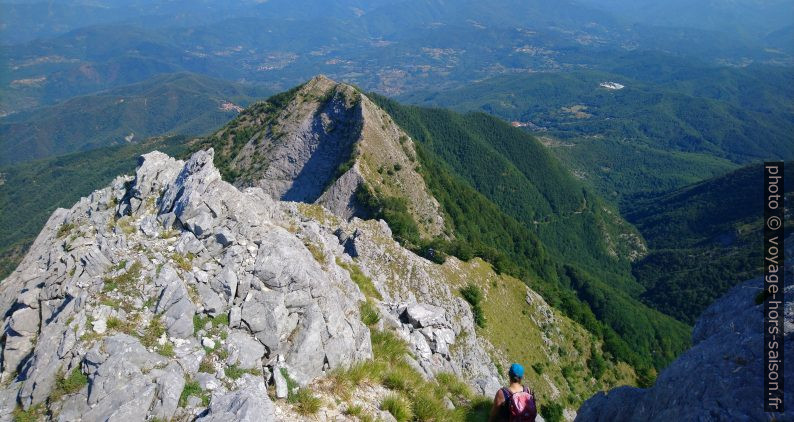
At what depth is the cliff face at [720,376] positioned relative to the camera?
1074cm

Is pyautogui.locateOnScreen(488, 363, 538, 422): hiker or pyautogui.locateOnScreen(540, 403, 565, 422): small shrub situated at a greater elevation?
pyautogui.locateOnScreen(488, 363, 538, 422): hiker

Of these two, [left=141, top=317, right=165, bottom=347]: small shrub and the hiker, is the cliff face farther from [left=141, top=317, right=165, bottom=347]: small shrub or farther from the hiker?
[left=141, top=317, right=165, bottom=347]: small shrub

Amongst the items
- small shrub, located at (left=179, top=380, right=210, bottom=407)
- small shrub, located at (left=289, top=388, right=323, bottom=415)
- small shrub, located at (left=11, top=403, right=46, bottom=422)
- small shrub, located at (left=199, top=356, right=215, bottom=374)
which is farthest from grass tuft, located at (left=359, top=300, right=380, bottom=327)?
small shrub, located at (left=11, top=403, right=46, bottom=422)

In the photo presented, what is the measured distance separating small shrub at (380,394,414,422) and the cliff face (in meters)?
7.26

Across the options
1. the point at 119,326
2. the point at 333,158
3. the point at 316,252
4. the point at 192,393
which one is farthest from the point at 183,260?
the point at 333,158

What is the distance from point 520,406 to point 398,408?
4.20 m

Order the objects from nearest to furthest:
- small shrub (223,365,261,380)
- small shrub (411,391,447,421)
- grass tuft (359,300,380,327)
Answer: small shrub (223,365,261,380) < small shrub (411,391,447,421) < grass tuft (359,300,380,327)

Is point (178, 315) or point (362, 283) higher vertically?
point (178, 315)

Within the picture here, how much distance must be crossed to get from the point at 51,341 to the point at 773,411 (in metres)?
20.7

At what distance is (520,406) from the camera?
13.3 m

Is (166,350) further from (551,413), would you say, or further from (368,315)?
(551,413)

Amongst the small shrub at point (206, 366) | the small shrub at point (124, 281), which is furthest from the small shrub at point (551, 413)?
the small shrub at point (124, 281)

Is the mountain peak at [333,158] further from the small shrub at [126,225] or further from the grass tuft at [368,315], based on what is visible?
the small shrub at [126,225]

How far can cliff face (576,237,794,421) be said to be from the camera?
35.2ft
